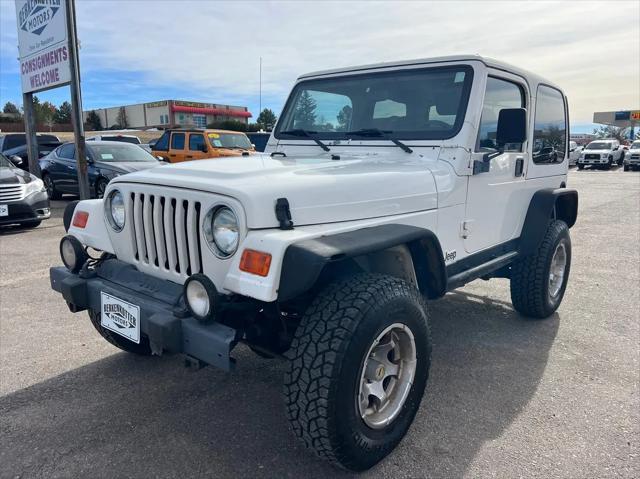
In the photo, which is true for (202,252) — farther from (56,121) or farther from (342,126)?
(56,121)

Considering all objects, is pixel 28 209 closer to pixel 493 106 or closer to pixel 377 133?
pixel 377 133

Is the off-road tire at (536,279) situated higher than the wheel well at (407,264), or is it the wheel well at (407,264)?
the wheel well at (407,264)

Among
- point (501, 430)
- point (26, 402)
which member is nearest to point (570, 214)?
point (501, 430)

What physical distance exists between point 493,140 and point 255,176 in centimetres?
186

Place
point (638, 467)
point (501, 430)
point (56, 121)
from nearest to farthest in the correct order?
point (638, 467), point (501, 430), point (56, 121)

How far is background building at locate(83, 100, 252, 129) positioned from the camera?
195 feet

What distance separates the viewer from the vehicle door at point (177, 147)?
1369cm

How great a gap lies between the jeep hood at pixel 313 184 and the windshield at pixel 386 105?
1.10 ft

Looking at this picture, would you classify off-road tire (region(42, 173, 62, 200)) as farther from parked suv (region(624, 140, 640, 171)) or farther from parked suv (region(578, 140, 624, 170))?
parked suv (region(624, 140, 640, 171))

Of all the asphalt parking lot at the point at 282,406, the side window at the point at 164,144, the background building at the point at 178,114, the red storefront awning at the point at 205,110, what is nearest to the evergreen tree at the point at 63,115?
the background building at the point at 178,114

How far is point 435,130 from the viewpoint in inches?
126

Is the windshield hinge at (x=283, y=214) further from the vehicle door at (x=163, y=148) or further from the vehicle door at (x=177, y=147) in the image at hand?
the vehicle door at (x=163, y=148)

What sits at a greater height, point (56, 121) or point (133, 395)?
point (56, 121)

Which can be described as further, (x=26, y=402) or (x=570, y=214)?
(x=570, y=214)
